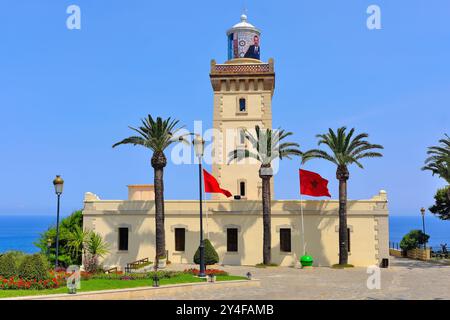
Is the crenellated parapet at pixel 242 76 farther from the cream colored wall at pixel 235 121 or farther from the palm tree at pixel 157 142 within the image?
the palm tree at pixel 157 142

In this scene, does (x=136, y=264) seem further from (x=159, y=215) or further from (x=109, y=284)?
(x=109, y=284)

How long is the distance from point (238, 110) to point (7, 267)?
2535 centimetres

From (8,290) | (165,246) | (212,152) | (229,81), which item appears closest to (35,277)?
(8,290)

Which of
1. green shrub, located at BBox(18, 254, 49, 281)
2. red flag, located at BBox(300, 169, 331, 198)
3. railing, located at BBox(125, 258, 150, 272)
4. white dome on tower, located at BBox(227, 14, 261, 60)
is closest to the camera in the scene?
green shrub, located at BBox(18, 254, 49, 281)

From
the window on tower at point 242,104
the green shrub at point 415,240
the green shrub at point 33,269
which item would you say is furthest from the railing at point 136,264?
the green shrub at point 415,240

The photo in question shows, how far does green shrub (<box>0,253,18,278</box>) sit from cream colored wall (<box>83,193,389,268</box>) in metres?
15.5

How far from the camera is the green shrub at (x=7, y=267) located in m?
19.1

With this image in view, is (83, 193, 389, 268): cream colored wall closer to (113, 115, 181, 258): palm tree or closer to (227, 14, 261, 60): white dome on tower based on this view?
(113, 115, 181, 258): palm tree

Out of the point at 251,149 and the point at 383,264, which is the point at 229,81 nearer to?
the point at 251,149

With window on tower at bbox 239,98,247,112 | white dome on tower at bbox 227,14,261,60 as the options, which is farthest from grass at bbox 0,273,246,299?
white dome on tower at bbox 227,14,261,60

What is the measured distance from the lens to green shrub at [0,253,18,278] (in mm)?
19062

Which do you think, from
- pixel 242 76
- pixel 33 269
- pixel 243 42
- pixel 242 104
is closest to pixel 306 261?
pixel 242 104
